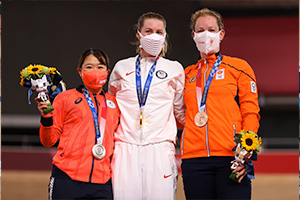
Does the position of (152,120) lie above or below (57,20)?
below

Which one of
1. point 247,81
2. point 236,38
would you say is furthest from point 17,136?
point 247,81

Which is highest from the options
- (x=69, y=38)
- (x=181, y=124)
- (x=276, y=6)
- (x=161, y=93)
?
(x=276, y=6)

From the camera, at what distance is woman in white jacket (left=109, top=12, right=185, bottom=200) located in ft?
8.99

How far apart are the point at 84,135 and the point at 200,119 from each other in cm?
83

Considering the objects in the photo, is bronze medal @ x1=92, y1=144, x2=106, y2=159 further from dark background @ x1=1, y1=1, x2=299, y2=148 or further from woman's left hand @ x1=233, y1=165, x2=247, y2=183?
dark background @ x1=1, y1=1, x2=299, y2=148

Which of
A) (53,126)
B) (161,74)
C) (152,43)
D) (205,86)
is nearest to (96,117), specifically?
(53,126)

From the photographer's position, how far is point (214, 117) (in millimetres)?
2748

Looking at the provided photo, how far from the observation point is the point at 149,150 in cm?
279

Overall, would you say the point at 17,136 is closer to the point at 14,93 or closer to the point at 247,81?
the point at 14,93

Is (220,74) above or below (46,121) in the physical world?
above

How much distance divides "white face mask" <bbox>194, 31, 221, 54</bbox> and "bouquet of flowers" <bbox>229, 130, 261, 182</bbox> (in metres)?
0.72

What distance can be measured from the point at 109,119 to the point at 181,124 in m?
0.63

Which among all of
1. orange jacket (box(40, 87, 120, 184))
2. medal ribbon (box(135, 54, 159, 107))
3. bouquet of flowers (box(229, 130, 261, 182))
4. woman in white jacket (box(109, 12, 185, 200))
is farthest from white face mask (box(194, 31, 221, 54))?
orange jacket (box(40, 87, 120, 184))

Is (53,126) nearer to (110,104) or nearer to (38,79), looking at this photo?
(38,79)
